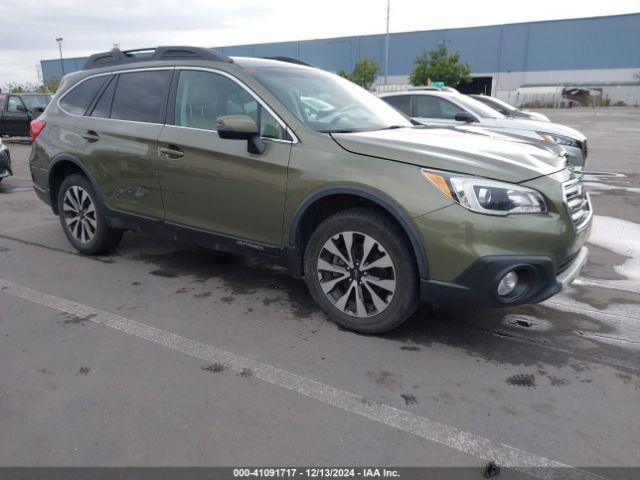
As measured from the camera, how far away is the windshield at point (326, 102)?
12.4 ft

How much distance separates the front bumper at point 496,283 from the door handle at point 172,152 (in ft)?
7.05

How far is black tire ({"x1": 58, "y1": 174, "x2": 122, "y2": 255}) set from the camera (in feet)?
16.3

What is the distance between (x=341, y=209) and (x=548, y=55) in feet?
224

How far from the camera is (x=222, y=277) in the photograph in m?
4.66

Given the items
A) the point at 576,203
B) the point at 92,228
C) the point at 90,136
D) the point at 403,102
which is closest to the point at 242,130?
the point at 90,136

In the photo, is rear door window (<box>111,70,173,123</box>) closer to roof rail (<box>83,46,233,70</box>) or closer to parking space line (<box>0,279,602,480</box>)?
roof rail (<box>83,46,233,70</box>)

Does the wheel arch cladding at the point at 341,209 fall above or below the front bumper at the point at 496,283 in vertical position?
above

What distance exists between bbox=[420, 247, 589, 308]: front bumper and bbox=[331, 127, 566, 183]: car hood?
48cm

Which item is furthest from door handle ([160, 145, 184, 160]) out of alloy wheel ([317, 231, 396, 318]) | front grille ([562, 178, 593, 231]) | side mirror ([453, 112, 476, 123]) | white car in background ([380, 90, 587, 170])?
side mirror ([453, 112, 476, 123])

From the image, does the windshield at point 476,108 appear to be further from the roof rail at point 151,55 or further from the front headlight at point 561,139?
the roof rail at point 151,55

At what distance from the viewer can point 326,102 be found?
4.08 m

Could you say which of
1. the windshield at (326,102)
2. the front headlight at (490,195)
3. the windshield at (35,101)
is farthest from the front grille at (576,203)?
the windshield at (35,101)

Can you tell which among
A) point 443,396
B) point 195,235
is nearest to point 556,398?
point 443,396

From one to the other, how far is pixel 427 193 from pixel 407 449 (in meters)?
1.42
